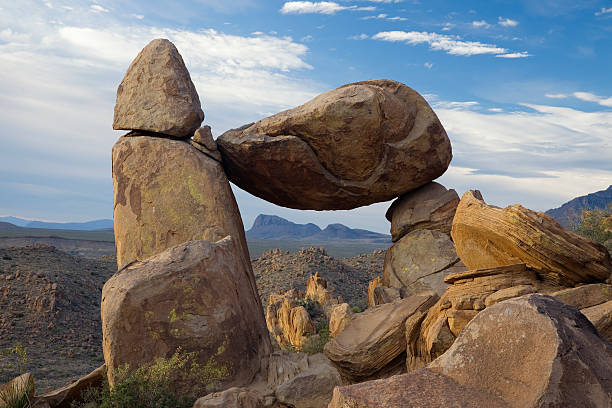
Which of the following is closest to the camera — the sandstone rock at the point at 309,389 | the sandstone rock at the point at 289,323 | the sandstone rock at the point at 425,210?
the sandstone rock at the point at 309,389

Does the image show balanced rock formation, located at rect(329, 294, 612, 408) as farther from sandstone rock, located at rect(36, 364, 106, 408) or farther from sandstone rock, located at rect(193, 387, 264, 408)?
sandstone rock, located at rect(36, 364, 106, 408)

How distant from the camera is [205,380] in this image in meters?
8.73

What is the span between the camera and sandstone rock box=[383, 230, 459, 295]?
13.6 metres

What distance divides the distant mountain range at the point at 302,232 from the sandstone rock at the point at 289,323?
435ft

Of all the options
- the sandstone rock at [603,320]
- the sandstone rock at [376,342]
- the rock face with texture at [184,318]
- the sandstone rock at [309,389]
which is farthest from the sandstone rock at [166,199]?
the sandstone rock at [603,320]

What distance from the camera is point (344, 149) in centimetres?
1334

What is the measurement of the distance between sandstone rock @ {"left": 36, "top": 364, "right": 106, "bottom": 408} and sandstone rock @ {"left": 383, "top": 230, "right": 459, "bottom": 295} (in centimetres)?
777

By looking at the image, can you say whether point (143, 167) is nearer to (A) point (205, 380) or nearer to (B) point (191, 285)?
(B) point (191, 285)

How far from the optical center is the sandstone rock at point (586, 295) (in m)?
7.41

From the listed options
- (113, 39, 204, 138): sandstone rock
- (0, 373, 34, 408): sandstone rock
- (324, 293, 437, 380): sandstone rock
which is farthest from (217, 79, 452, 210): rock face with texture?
(0, 373, 34, 408): sandstone rock

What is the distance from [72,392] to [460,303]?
6728mm

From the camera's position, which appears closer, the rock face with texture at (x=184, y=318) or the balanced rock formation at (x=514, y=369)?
the balanced rock formation at (x=514, y=369)

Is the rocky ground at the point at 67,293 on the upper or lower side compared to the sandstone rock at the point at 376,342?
lower

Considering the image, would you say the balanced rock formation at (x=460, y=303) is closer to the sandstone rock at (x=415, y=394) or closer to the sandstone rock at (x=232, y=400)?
the sandstone rock at (x=232, y=400)
